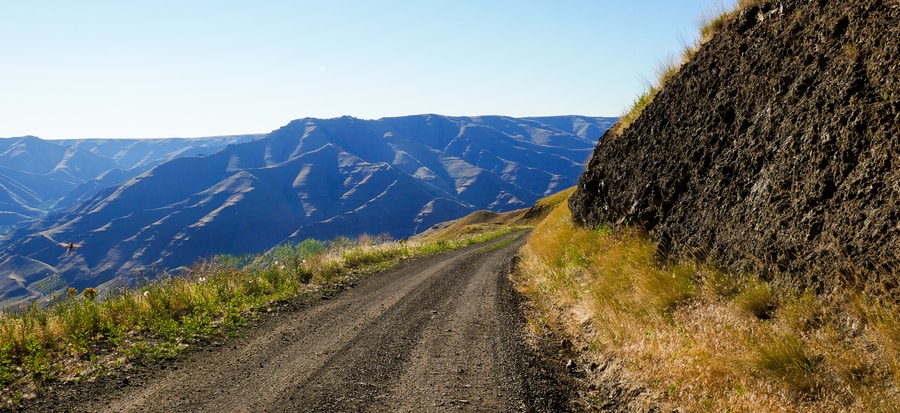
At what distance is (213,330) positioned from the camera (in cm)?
973

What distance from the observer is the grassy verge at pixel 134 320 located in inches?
296

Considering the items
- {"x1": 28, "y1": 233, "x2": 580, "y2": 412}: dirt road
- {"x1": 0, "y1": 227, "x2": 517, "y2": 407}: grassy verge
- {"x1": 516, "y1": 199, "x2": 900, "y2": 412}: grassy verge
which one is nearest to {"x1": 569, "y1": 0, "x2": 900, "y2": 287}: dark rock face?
{"x1": 516, "y1": 199, "x2": 900, "y2": 412}: grassy verge

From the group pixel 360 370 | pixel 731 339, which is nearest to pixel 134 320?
pixel 360 370

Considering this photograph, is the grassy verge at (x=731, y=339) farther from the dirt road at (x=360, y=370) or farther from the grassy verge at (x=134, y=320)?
the grassy verge at (x=134, y=320)

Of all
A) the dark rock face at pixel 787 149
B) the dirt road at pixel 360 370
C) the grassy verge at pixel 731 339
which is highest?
the dark rock face at pixel 787 149

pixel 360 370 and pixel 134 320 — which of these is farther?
pixel 134 320

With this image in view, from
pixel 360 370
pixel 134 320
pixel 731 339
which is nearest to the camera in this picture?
pixel 731 339

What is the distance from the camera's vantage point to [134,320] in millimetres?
10148

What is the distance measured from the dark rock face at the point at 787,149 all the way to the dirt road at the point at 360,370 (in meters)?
3.40

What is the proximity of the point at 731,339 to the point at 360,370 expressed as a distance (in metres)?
4.91

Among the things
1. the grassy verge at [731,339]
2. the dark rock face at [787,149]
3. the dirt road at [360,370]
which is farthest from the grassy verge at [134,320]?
the dark rock face at [787,149]

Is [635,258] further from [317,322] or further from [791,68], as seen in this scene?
[317,322]

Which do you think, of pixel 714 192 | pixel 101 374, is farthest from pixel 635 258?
pixel 101 374

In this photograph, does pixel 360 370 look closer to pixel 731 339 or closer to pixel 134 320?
pixel 731 339
